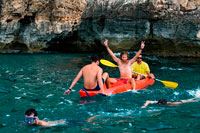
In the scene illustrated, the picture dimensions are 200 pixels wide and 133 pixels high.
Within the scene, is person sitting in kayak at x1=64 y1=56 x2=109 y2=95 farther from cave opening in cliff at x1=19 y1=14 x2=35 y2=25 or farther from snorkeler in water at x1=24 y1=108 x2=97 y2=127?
cave opening in cliff at x1=19 y1=14 x2=35 y2=25

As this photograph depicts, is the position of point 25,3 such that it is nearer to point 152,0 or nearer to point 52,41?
point 52,41

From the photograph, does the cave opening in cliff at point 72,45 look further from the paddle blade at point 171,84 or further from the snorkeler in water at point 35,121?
the snorkeler in water at point 35,121

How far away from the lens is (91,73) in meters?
7.46

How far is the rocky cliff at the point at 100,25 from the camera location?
1867cm

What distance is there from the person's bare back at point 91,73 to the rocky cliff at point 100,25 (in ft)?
41.4

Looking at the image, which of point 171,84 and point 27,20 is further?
point 27,20

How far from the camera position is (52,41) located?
24.2 metres

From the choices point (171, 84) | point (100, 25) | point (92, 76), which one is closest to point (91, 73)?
point (92, 76)

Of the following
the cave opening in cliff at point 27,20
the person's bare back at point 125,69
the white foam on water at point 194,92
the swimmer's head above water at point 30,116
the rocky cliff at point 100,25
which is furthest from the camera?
the cave opening in cliff at point 27,20

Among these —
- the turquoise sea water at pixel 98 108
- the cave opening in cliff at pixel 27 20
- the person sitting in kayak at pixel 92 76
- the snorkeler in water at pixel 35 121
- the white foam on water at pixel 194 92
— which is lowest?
the white foam on water at pixel 194 92

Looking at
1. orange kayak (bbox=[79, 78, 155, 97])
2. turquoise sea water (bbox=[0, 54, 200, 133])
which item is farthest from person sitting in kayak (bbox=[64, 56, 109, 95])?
turquoise sea water (bbox=[0, 54, 200, 133])

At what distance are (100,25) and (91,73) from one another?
1518cm

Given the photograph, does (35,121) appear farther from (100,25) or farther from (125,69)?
(100,25)

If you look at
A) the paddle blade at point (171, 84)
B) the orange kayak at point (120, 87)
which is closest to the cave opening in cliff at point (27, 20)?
the orange kayak at point (120, 87)
